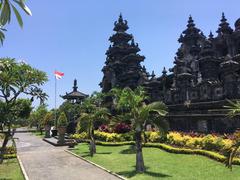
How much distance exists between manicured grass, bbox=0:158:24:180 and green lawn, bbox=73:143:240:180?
15.7ft

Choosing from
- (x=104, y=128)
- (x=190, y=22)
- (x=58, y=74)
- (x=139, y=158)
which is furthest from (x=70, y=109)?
(x=139, y=158)

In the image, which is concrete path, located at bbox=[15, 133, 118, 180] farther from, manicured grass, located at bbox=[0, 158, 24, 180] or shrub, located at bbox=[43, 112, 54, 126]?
shrub, located at bbox=[43, 112, 54, 126]

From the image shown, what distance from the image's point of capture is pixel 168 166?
1675cm

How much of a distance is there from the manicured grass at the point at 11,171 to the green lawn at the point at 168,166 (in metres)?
4.78

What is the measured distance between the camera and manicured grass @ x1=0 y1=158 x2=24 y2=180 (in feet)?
52.4

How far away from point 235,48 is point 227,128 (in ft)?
51.6

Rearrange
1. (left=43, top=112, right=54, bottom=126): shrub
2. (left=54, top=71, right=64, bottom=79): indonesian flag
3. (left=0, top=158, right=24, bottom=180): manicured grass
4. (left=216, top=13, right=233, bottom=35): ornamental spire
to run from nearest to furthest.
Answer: (left=0, top=158, right=24, bottom=180): manicured grass → (left=216, top=13, right=233, bottom=35): ornamental spire → (left=54, top=71, right=64, bottom=79): indonesian flag → (left=43, top=112, right=54, bottom=126): shrub

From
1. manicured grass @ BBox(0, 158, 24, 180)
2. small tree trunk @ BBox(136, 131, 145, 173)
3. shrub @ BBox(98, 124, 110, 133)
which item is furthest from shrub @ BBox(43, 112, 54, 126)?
small tree trunk @ BBox(136, 131, 145, 173)

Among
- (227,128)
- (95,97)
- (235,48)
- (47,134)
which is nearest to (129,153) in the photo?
(227,128)

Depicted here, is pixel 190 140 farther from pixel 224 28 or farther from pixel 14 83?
pixel 224 28

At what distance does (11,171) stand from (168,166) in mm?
8965

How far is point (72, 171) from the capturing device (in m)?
17.3

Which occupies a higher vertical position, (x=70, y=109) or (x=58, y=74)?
(x=58, y=74)

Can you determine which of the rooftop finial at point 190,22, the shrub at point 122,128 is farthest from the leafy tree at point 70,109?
the rooftop finial at point 190,22
